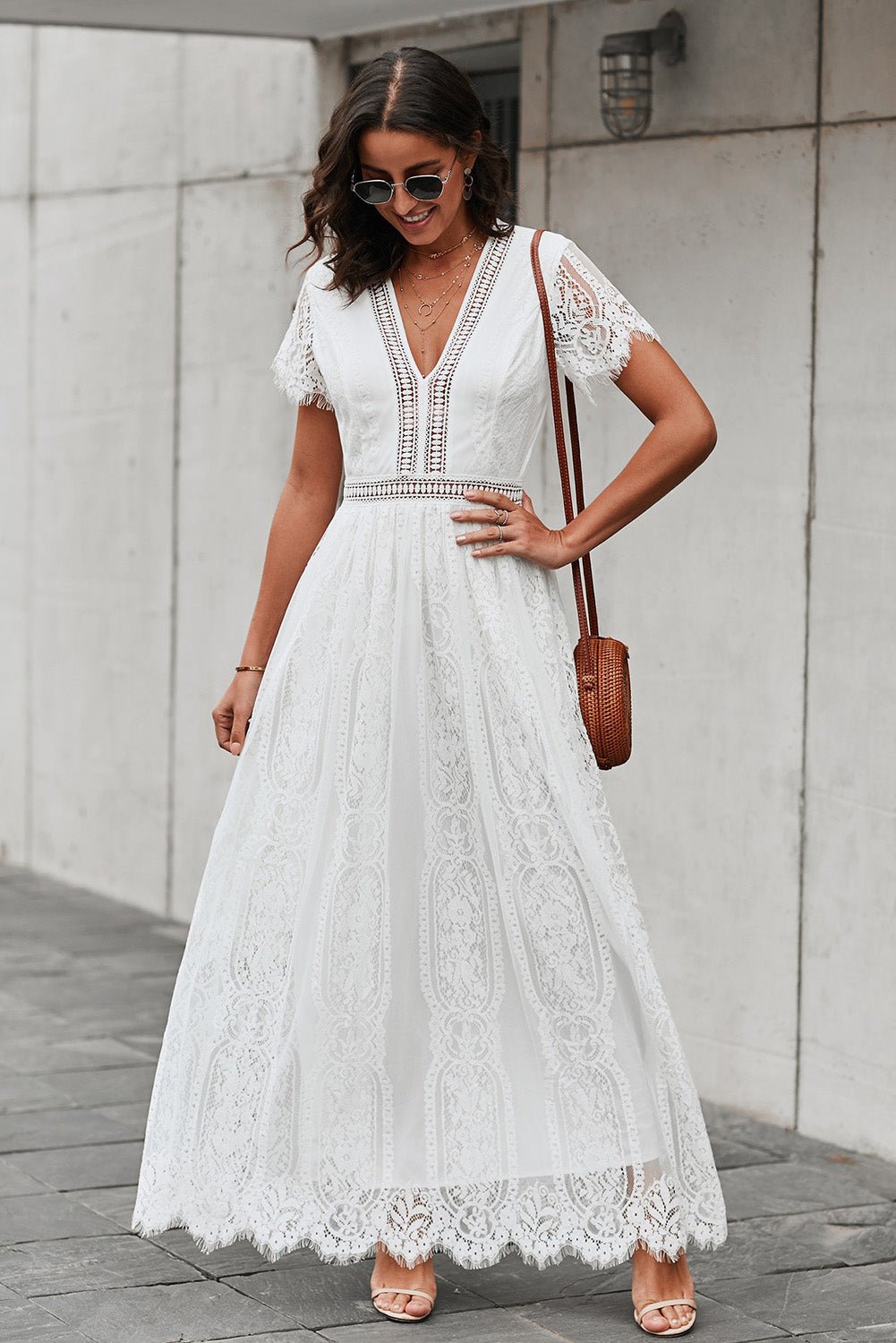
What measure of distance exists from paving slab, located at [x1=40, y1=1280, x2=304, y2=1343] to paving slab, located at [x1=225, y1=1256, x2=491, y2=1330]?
4 centimetres

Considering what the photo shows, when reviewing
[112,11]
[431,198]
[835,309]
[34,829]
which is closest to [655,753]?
[835,309]

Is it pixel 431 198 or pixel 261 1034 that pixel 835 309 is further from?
pixel 261 1034

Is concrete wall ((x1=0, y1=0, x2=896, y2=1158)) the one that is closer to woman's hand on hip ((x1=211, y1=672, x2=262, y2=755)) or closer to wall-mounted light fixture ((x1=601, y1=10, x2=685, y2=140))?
wall-mounted light fixture ((x1=601, y1=10, x2=685, y2=140))

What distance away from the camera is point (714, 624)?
17.0 feet

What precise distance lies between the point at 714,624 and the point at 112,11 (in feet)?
8.43

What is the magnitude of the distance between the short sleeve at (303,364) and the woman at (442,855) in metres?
0.10

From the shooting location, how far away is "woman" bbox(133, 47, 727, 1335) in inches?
139

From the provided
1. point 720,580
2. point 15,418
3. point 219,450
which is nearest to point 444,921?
point 720,580

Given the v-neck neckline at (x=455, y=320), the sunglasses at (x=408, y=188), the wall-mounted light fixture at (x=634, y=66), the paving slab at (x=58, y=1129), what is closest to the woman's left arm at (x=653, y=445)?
the v-neck neckline at (x=455, y=320)

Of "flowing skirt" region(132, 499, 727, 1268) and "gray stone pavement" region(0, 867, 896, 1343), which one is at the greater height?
"flowing skirt" region(132, 499, 727, 1268)

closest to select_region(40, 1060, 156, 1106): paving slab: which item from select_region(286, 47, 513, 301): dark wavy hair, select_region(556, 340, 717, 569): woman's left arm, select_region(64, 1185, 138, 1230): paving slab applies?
select_region(64, 1185, 138, 1230): paving slab

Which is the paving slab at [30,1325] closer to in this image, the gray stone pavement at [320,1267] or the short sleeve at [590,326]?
the gray stone pavement at [320,1267]

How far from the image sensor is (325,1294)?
3805mm

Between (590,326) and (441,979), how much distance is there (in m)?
1.13
